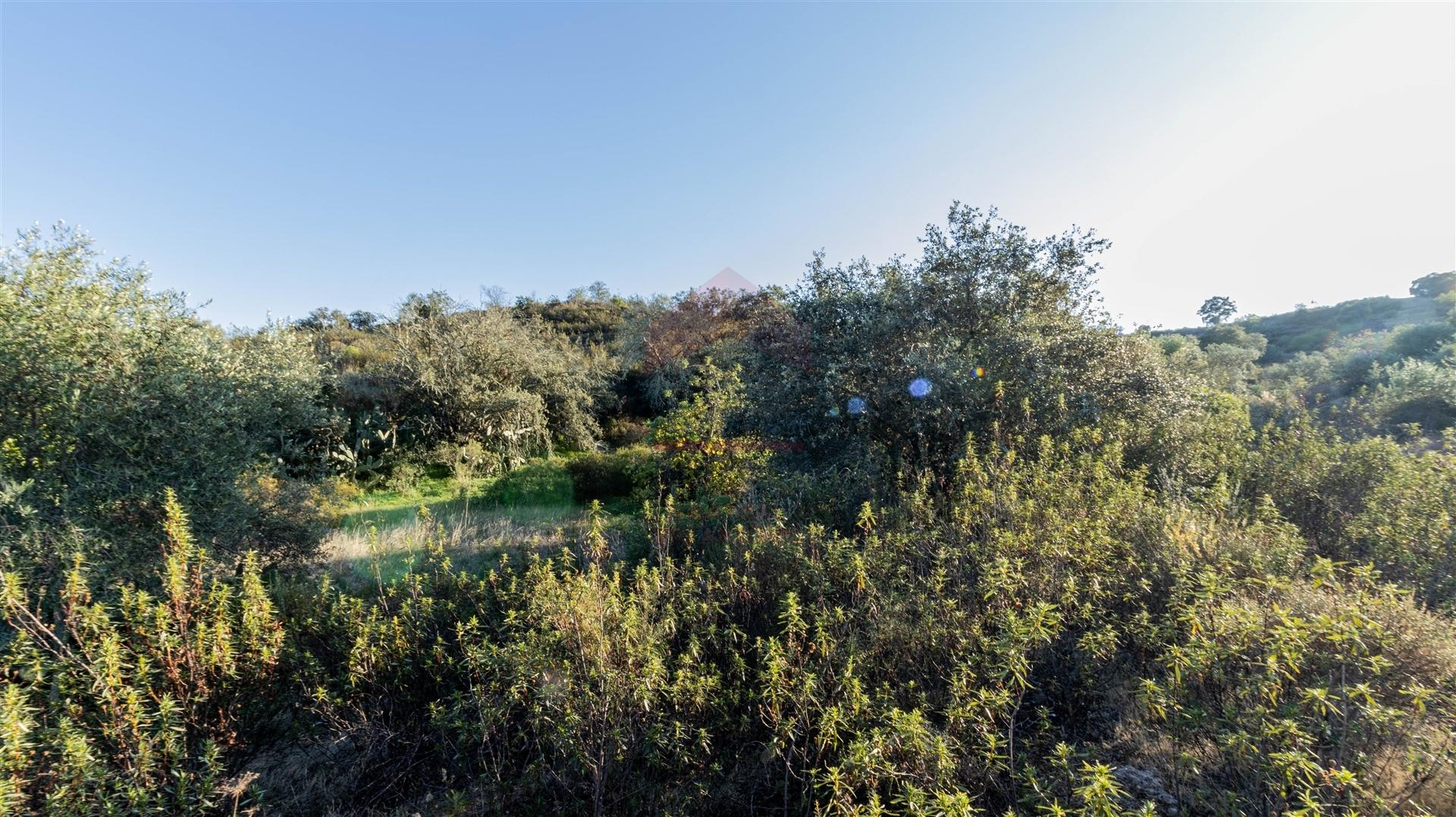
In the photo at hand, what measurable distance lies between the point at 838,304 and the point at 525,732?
5.79m

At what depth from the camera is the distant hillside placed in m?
21.8

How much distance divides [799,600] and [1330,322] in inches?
1542

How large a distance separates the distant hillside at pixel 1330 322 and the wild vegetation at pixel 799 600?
77.6ft

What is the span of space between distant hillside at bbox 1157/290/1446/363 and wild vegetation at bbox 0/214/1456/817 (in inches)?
931

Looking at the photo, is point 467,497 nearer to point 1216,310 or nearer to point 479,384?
point 479,384

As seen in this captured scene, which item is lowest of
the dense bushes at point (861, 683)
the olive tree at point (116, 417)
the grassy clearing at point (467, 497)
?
the dense bushes at point (861, 683)

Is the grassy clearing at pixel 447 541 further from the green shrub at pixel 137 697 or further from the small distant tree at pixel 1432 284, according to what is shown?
the small distant tree at pixel 1432 284

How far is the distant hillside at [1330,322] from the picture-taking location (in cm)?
2183

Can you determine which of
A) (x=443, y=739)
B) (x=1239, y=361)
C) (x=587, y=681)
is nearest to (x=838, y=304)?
(x=587, y=681)

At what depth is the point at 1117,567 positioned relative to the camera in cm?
326

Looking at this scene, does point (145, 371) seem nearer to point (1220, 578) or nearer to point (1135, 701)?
point (1135, 701)

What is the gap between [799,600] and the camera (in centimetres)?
350

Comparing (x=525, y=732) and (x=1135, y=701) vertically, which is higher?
(x=525, y=732)

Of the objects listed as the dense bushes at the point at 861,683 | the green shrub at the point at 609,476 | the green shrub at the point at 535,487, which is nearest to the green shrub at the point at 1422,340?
the dense bushes at the point at 861,683
